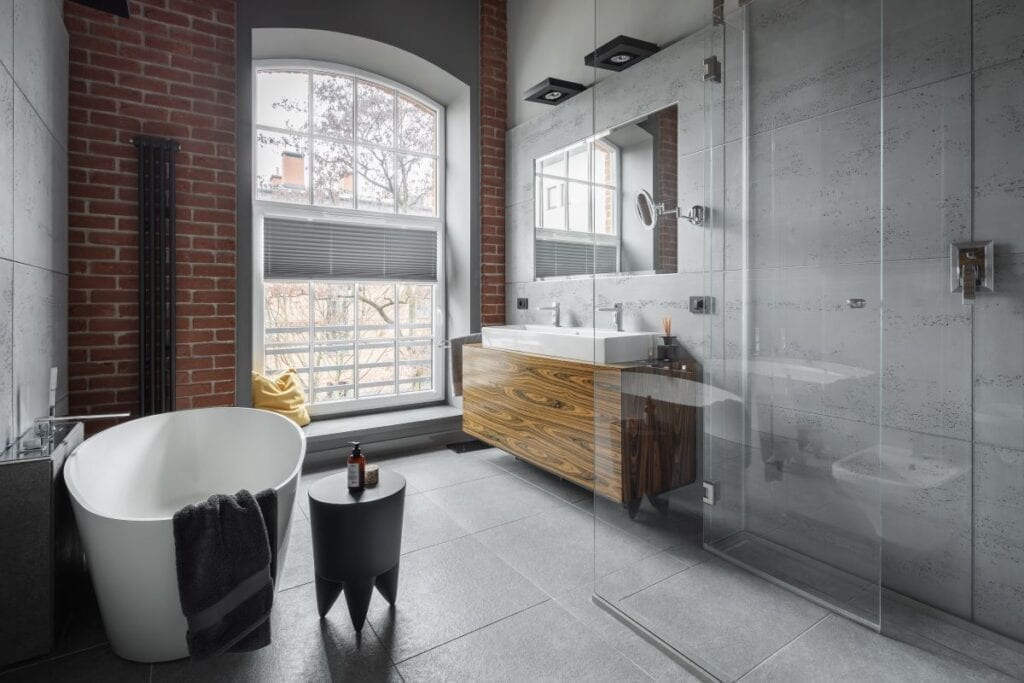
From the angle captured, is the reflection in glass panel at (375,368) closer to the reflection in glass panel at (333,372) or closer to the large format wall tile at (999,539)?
the reflection in glass panel at (333,372)

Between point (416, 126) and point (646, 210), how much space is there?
2625 millimetres

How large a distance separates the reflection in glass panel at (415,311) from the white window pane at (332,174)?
814 mm

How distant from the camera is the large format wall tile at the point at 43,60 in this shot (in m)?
2.12

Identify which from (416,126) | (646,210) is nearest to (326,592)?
(646,210)

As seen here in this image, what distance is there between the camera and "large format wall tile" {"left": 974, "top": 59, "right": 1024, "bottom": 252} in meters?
1.79

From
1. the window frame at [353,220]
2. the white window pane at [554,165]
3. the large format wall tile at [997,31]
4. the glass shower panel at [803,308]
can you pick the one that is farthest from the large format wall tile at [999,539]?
the window frame at [353,220]

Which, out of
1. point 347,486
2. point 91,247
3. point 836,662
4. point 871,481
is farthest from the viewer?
point 91,247

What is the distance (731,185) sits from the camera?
234 centimetres

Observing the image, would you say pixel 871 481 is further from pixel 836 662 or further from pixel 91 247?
pixel 91 247

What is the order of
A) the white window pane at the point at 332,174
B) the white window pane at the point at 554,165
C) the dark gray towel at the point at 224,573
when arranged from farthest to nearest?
1. the white window pane at the point at 332,174
2. the white window pane at the point at 554,165
3. the dark gray towel at the point at 224,573

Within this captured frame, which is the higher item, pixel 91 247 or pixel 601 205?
pixel 601 205

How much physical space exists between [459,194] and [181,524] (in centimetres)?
344

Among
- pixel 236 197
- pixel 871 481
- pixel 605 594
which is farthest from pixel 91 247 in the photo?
pixel 871 481

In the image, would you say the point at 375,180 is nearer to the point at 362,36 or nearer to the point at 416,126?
the point at 416,126
